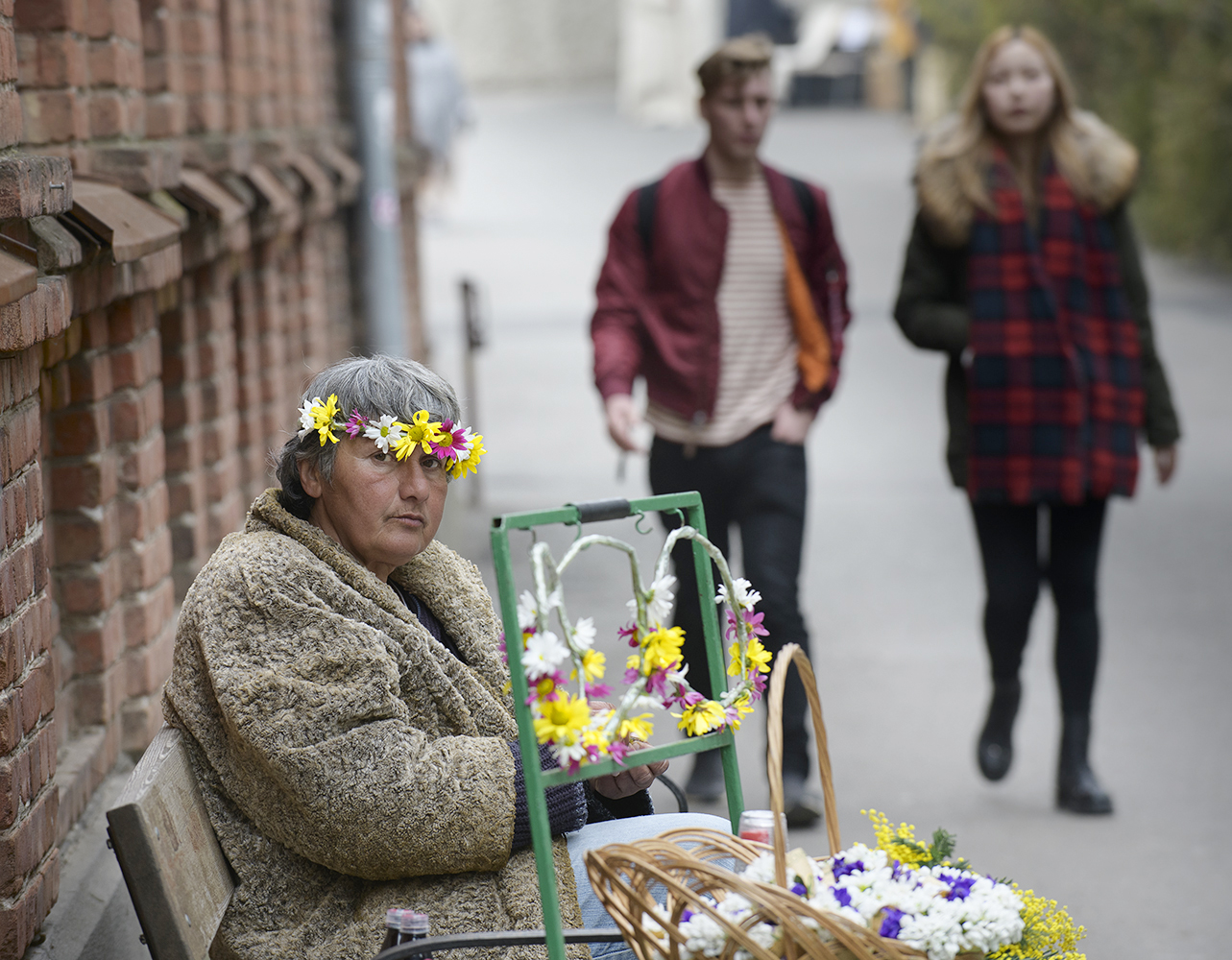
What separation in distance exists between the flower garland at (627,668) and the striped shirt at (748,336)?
2.20 metres

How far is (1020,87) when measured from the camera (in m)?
4.61

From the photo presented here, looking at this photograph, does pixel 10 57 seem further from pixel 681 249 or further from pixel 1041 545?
pixel 1041 545

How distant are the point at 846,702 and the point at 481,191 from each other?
17.5 meters

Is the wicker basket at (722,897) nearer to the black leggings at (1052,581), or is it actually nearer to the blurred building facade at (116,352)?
the blurred building facade at (116,352)

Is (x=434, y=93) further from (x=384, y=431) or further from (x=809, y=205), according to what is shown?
(x=384, y=431)

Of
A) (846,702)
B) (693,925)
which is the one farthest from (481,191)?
(693,925)

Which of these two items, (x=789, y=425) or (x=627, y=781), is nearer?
(x=627, y=781)

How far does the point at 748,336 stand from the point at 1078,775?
1.51 m

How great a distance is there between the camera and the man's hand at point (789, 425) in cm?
456

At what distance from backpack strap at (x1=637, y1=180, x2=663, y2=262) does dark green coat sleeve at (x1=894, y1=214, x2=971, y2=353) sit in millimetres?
702

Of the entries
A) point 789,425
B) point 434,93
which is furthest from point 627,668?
point 434,93

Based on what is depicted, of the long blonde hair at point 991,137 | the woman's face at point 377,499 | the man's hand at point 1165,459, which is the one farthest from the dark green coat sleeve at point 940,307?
the woman's face at point 377,499

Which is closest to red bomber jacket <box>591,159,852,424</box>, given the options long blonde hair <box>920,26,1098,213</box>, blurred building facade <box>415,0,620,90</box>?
long blonde hair <box>920,26,1098,213</box>

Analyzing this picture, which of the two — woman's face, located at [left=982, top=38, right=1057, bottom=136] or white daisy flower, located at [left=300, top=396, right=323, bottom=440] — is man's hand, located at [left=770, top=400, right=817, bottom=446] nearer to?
woman's face, located at [left=982, top=38, right=1057, bottom=136]
